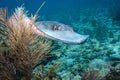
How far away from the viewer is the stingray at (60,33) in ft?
13.0

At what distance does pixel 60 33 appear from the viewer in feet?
14.4

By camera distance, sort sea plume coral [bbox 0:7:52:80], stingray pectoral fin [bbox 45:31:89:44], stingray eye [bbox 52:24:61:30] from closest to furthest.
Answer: stingray pectoral fin [bbox 45:31:89:44], sea plume coral [bbox 0:7:52:80], stingray eye [bbox 52:24:61:30]

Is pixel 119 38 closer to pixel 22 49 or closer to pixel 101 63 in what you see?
pixel 101 63

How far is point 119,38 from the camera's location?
10.8m

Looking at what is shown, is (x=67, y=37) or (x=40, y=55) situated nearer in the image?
(x=67, y=37)

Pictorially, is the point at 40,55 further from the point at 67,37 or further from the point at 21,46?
the point at 67,37

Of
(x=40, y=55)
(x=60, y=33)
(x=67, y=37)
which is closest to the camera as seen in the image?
(x=67, y=37)

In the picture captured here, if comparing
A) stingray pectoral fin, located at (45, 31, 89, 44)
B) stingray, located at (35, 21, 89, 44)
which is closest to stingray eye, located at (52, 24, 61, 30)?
stingray, located at (35, 21, 89, 44)

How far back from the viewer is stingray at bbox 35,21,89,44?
13.0ft

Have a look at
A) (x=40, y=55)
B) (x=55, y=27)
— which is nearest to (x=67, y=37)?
(x=55, y=27)

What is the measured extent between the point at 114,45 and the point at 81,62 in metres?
2.59

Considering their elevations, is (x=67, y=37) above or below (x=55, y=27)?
below

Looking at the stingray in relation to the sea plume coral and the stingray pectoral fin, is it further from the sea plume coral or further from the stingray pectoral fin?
the sea plume coral

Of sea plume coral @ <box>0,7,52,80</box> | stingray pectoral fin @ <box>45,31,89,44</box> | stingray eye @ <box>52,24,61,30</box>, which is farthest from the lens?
stingray eye @ <box>52,24,61,30</box>
